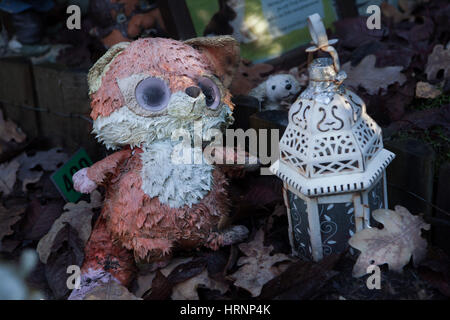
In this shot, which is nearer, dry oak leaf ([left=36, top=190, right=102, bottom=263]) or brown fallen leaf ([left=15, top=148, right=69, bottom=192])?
dry oak leaf ([left=36, top=190, right=102, bottom=263])

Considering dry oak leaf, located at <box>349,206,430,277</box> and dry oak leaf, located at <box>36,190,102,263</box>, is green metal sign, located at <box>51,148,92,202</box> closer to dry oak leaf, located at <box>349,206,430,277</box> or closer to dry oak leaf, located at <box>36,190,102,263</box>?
dry oak leaf, located at <box>36,190,102,263</box>

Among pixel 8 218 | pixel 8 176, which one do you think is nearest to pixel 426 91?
pixel 8 218

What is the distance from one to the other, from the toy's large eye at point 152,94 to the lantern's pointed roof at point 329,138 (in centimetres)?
42

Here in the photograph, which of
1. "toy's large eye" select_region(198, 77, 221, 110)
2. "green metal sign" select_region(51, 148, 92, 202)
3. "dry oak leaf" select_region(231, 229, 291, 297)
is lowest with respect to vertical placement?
"dry oak leaf" select_region(231, 229, 291, 297)

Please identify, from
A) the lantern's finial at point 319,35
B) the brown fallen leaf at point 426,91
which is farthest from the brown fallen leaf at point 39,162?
the brown fallen leaf at point 426,91

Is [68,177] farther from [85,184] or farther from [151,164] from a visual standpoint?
[151,164]

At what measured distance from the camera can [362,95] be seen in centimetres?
206

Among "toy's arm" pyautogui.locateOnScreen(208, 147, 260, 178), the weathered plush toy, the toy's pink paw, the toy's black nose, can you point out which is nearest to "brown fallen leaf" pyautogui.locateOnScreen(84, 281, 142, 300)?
the toy's pink paw

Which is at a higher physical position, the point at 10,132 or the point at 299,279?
the point at 10,132

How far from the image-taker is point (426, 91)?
80.0 inches

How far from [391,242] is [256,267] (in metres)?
0.42

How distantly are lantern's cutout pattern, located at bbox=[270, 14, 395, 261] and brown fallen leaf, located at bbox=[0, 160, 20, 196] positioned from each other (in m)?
1.43

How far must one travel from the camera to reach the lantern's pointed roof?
1.43 metres

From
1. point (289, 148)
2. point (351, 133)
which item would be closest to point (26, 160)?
point (289, 148)
